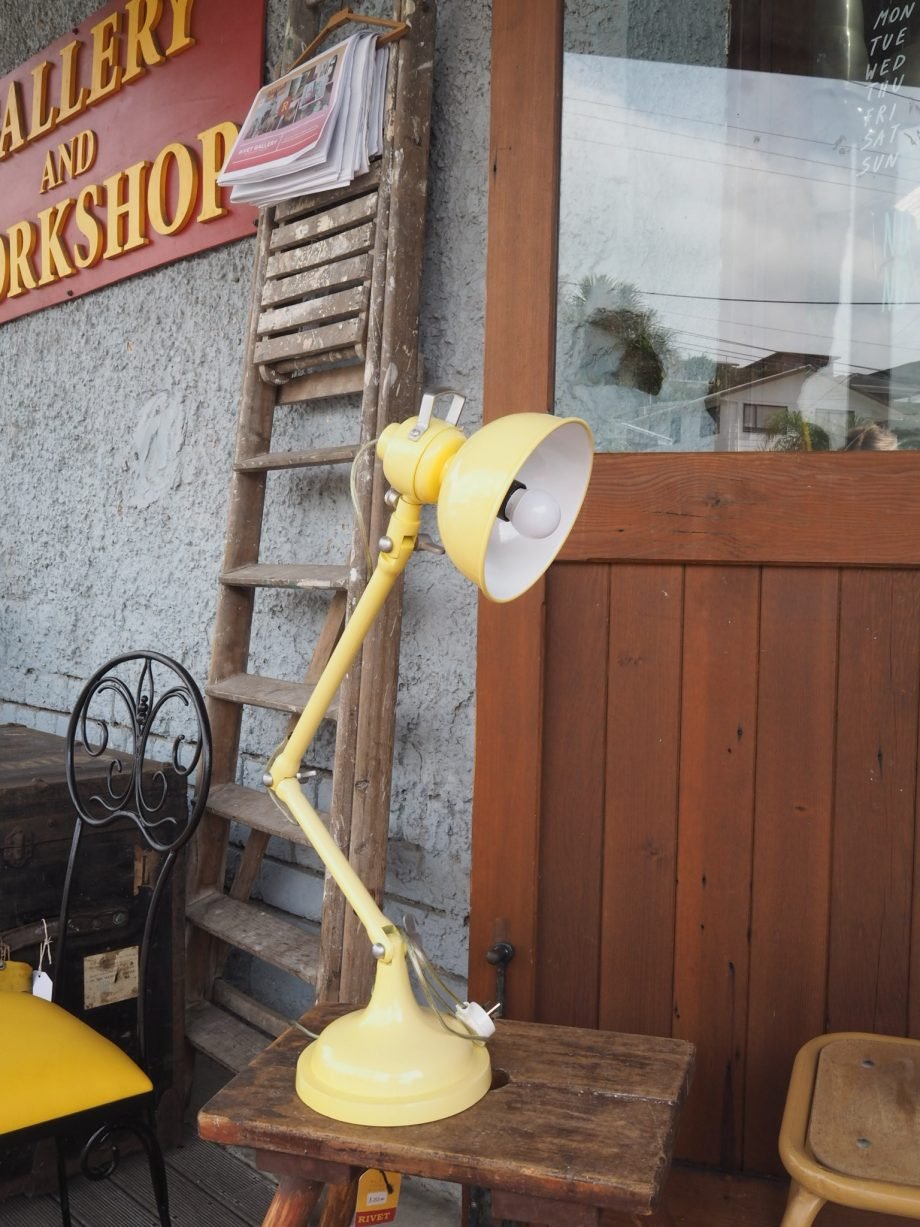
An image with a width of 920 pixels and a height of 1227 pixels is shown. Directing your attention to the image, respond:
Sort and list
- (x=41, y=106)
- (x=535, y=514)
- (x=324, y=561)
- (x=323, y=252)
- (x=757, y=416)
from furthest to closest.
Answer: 1. (x=41, y=106)
2. (x=324, y=561)
3. (x=323, y=252)
4. (x=757, y=416)
5. (x=535, y=514)


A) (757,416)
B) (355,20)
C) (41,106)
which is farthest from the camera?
(41,106)

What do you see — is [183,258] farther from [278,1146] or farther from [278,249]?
[278,1146]

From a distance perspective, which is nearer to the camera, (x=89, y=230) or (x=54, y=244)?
(x=89, y=230)

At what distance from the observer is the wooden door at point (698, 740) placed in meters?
1.55

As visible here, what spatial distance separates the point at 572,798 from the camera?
1.74 m

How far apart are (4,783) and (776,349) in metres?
1.62

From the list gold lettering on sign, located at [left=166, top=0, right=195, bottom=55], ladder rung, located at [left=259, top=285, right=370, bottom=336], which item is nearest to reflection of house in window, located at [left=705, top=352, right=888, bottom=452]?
ladder rung, located at [left=259, top=285, right=370, bottom=336]

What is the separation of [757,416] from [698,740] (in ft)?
1.65

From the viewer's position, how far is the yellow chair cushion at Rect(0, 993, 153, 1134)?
1.48m

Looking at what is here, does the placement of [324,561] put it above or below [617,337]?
below

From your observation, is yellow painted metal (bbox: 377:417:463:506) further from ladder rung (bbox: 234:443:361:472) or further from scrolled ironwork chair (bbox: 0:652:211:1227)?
ladder rung (bbox: 234:443:361:472)

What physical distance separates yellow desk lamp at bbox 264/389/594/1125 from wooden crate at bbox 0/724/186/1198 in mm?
1056

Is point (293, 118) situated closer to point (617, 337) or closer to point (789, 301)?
point (617, 337)

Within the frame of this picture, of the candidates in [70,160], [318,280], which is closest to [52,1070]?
[318,280]
